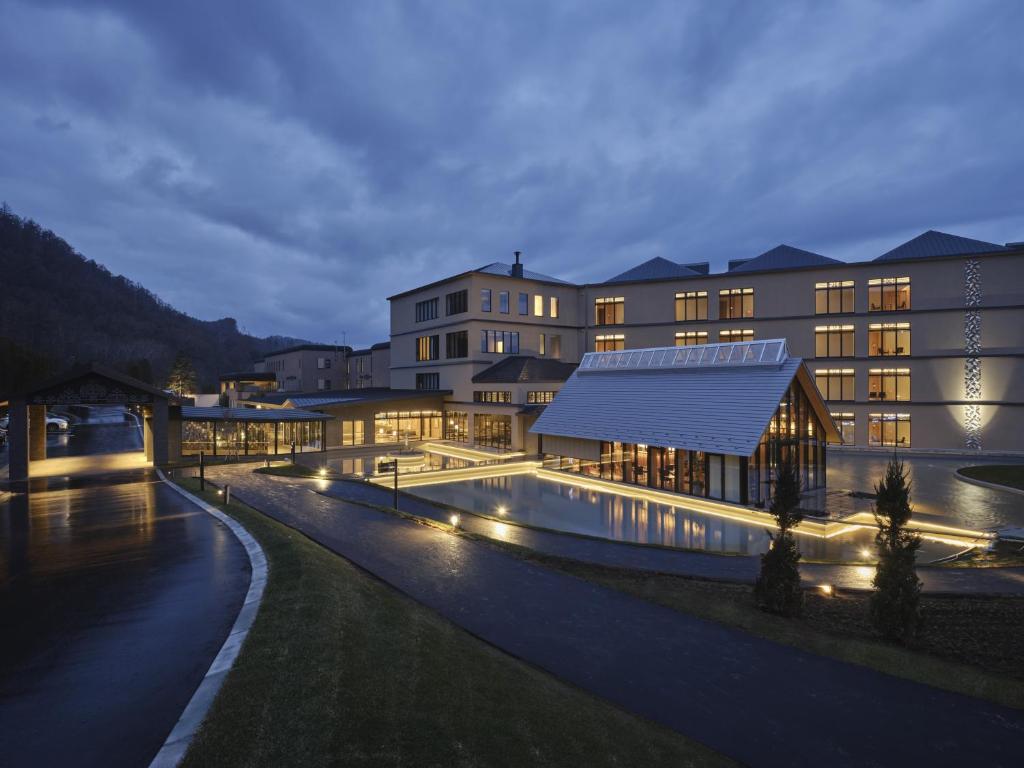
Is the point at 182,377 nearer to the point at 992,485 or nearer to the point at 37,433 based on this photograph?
the point at 37,433

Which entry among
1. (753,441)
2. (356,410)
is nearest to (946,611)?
(753,441)

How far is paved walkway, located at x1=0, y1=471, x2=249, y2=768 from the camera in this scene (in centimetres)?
571

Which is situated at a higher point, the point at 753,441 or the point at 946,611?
the point at 753,441

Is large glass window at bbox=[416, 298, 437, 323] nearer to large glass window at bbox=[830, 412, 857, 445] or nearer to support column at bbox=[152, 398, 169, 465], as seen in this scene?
support column at bbox=[152, 398, 169, 465]

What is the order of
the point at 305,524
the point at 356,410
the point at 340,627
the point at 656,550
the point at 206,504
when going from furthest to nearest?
the point at 356,410 → the point at 206,504 → the point at 305,524 → the point at 656,550 → the point at 340,627

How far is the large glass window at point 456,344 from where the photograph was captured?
46509mm

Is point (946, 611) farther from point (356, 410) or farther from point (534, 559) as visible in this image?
point (356, 410)

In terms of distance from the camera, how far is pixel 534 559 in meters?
14.3

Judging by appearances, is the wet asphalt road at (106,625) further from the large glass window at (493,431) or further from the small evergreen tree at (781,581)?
the large glass window at (493,431)

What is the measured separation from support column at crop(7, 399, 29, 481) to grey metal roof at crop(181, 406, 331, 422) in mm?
7775

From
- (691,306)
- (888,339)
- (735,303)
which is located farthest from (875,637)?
(691,306)

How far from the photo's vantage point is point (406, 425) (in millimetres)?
45156

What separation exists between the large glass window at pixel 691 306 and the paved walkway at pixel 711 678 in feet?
134

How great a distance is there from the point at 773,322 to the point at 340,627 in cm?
4671
